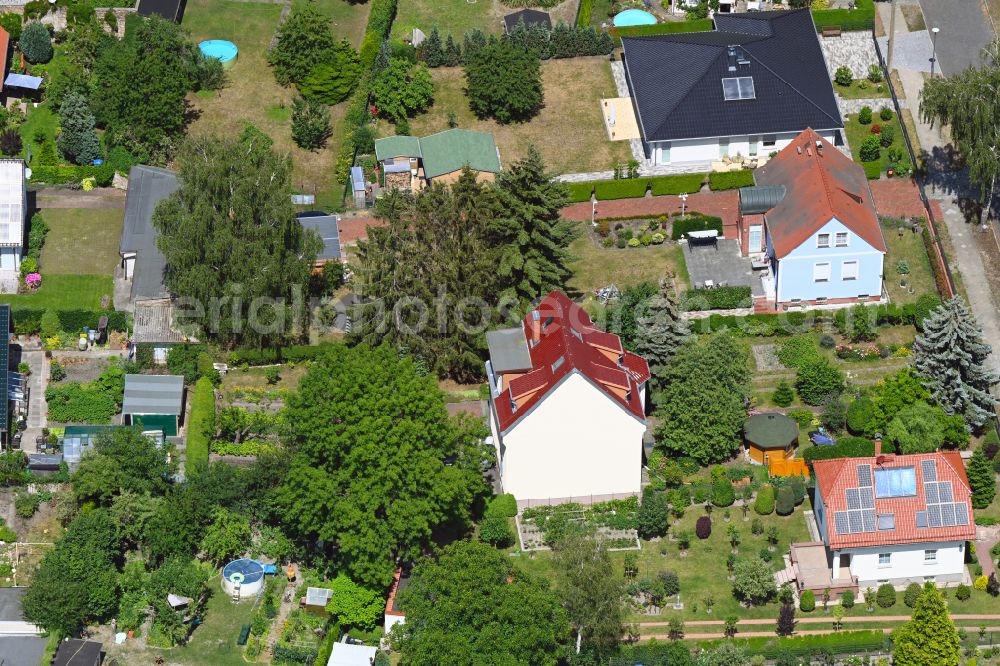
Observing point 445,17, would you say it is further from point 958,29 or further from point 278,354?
point 958,29

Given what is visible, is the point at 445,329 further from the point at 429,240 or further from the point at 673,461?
the point at 673,461

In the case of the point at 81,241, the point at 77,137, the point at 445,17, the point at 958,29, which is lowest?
the point at 81,241

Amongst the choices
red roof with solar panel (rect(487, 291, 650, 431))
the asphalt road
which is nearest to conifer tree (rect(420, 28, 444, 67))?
red roof with solar panel (rect(487, 291, 650, 431))

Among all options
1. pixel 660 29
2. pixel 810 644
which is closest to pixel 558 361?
pixel 810 644

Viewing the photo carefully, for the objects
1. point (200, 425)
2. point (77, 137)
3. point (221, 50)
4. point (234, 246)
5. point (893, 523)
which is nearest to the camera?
point (893, 523)

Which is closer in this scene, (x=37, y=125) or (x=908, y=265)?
(x=908, y=265)

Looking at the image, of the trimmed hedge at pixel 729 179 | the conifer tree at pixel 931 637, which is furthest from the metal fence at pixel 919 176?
the conifer tree at pixel 931 637

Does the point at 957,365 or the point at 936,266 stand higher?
the point at 936,266
